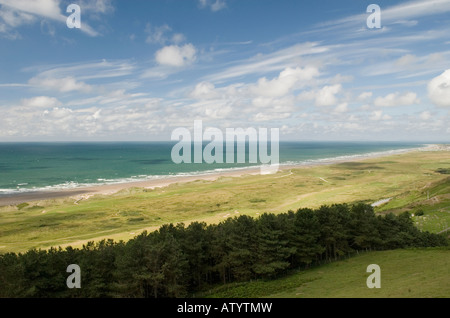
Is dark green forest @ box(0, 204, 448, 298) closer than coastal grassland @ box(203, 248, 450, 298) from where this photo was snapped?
No

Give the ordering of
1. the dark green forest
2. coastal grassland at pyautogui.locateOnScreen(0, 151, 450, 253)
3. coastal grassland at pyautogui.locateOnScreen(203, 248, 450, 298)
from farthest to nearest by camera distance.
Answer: coastal grassland at pyautogui.locateOnScreen(0, 151, 450, 253) → the dark green forest → coastal grassland at pyautogui.locateOnScreen(203, 248, 450, 298)

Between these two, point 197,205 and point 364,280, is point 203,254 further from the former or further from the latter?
point 197,205

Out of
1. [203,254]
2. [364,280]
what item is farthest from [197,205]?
[364,280]

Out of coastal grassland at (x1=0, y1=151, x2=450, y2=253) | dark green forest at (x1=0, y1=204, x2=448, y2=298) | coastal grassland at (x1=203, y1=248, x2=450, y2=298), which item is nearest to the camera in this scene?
coastal grassland at (x1=203, y1=248, x2=450, y2=298)

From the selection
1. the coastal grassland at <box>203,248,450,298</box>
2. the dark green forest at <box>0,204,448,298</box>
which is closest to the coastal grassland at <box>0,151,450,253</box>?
the dark green forest at <box>0,204,448,298</box>

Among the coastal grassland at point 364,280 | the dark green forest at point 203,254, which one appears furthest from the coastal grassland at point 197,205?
the coastal grassland at point 364,280

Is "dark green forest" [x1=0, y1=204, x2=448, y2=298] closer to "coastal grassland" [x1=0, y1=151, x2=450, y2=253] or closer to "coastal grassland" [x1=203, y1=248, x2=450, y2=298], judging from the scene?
"coastal grassland" [x1=203, y1=248, x2=450, y2=298]
